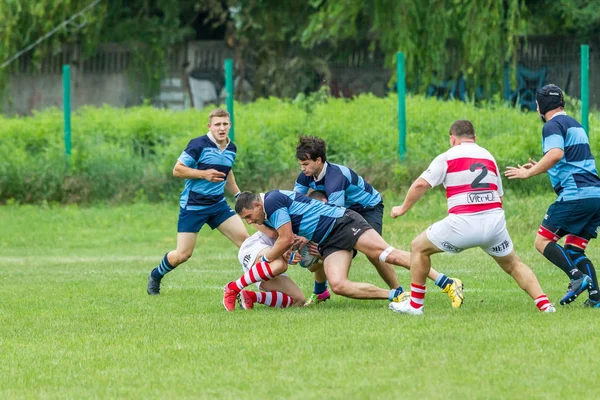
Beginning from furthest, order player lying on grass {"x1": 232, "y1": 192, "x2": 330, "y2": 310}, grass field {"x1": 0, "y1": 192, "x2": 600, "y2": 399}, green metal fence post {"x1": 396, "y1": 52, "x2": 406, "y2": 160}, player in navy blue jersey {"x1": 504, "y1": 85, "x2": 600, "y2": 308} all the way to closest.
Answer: green metal fence post {"x1": 396, "y1": 52, "x2": 406, "y2": 160} → player lying on grass {"x1": 232, "y1": 192, "x2": 330, "y2": 310} → player in navy blue jersey {"x1": 504, "y1": 85, "x2": 600, "y2": 308} → grass field {"x1": 0, "y1": 192, "x2": 600, "y2": 399}

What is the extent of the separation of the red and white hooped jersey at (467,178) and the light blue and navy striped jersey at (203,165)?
3258mm

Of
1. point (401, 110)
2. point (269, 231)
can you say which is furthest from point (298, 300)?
point (401, 110)

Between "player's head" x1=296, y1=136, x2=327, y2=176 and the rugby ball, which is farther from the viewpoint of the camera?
the rugby ball

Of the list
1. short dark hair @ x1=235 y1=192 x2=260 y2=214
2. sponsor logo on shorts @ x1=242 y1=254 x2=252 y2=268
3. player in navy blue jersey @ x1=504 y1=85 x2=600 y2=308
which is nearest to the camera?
player in navy blue jersey @ x1=504 y1=85 x2=600 y2=308

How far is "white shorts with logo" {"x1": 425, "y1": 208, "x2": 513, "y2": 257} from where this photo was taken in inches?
352

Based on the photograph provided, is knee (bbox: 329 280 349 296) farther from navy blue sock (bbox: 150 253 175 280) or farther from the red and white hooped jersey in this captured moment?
navy blue sock (bbox: 150 253 175 280)

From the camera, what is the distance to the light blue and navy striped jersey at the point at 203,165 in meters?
11.6

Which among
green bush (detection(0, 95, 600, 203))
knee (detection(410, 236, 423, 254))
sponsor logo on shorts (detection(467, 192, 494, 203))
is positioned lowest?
green bush (detection(0, 95, 600, 203))

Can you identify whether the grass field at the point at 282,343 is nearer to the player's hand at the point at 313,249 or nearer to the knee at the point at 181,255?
the knee at the point at 181,255

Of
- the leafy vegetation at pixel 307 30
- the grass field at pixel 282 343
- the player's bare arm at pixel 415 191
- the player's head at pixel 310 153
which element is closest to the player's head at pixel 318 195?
the player's head at pixel 310 153

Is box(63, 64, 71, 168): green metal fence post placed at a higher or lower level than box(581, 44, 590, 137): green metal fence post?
lower

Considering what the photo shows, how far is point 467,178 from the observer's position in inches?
352

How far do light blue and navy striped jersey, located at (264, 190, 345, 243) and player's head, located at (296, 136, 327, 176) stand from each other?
0.28 meters

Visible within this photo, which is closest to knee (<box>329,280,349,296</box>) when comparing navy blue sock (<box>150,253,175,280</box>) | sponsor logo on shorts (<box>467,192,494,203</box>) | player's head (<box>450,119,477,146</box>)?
sponsor logo on shorts (<box>467,192,494,203</box>)
